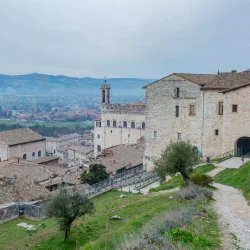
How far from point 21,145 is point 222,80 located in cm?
2962

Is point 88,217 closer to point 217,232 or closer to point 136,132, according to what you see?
point 217,232

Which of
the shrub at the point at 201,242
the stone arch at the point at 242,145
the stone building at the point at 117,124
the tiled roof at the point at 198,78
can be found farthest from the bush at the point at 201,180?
the stone building at the point at 117,124

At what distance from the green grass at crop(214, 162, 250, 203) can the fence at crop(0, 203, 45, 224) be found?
38.4ft

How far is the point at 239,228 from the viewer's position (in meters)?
12.9

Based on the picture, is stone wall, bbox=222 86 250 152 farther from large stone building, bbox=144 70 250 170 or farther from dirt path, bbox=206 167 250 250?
dirt path, bbox=206 167 250 250

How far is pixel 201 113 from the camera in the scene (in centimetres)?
3528

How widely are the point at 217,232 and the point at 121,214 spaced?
7.55m

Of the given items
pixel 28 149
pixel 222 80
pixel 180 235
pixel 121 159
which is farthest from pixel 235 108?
pixel 28 149

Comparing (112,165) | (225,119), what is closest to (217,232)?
(225,119)

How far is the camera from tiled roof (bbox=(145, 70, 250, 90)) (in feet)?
Answer: 110

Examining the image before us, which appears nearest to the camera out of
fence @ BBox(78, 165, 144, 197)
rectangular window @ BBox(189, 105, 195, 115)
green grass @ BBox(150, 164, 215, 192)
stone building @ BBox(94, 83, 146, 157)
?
green grass @ BBox(150, 164, 215, 192)

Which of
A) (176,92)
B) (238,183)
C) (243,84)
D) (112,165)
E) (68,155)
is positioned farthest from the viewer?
(68,155)

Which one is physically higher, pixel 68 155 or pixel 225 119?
pixel 225 119

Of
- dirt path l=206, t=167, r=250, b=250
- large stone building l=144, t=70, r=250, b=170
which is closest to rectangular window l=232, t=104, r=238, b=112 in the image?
large stone building l=144, t=70, r=250, b=170
